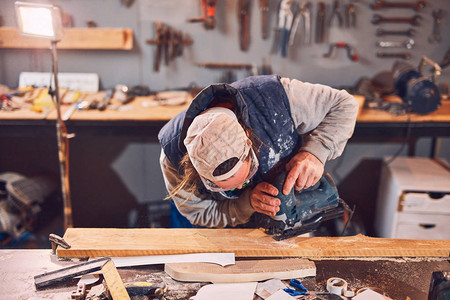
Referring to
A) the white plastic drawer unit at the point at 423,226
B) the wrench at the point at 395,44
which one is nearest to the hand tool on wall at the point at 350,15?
the wrench at the point at 395,44

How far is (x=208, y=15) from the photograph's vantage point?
3135mm

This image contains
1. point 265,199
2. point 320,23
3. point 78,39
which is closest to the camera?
point 265,199

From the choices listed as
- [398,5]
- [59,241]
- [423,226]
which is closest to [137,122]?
[59,241]

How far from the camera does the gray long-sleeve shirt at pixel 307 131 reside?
164cm

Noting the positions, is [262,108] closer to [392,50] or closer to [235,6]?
[235,6]

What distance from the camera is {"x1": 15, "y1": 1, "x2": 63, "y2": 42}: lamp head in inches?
80.7

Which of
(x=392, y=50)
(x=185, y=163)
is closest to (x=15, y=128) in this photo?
(x=185, y=163)

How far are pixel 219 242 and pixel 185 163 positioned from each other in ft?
0.98

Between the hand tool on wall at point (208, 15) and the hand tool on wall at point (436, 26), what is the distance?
1.73 m

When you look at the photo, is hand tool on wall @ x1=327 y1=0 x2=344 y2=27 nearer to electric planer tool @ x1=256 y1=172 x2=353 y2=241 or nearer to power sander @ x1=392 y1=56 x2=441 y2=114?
power sander @ x1=392 y1=56 x2=441 y2=114

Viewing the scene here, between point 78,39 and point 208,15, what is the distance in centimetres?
100

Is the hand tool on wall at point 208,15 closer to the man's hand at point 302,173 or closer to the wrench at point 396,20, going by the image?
the wrench at point 396,20

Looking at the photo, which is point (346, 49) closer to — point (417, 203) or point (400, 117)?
point (400, 117)

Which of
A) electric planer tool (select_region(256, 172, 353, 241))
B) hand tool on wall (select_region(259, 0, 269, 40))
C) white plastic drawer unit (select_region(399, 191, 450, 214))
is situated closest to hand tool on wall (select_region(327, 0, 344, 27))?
hand tool on wall (select_region(259, 0, 269, 40))
